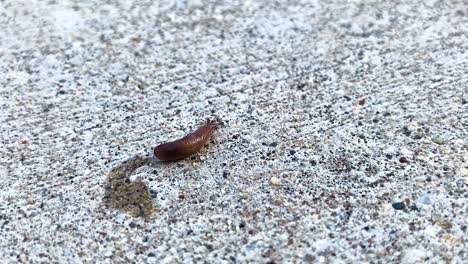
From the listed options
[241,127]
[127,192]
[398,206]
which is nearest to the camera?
[398,206]

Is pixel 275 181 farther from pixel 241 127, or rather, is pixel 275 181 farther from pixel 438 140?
pixel 438 140

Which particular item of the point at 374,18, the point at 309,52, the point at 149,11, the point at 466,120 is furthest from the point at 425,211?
the point at 149,11

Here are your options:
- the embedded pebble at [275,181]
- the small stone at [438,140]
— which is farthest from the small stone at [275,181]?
the small stone at [438,140]

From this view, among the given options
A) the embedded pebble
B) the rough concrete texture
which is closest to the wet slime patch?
the rough concrete texture

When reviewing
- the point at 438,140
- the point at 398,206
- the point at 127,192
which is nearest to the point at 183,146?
the point at 127,192

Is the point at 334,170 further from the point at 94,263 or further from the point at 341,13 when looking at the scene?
the point at 341,13

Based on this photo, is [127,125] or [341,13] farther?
[341,13]
